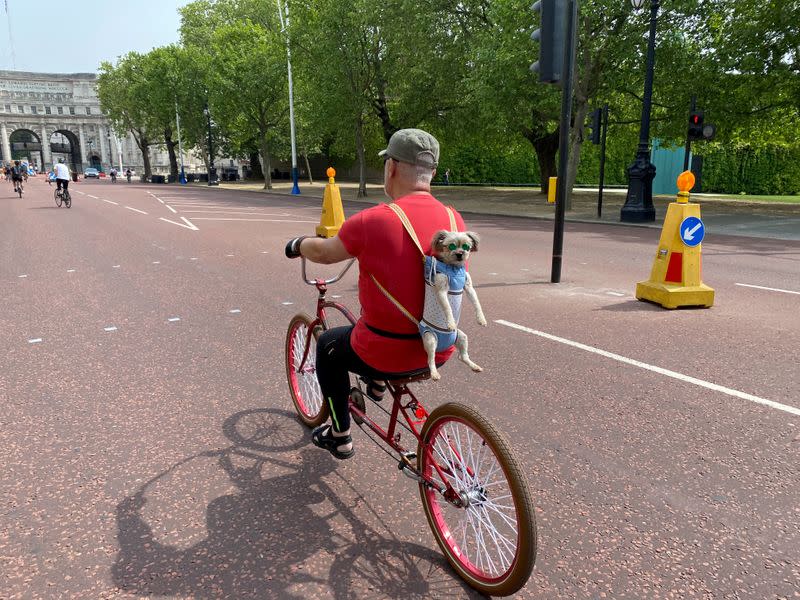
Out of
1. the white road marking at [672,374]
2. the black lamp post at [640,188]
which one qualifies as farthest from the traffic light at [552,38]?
the black lamp post at [640,188]

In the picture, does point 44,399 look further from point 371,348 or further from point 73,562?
point 371,348

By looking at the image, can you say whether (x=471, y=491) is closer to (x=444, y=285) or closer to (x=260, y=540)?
(x=444, y=285)

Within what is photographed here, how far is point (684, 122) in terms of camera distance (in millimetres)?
21359

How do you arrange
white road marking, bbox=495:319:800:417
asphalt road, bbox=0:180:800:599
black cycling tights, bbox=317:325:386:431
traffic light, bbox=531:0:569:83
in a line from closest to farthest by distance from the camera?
asphalt road, bbox=0:180:800:599 < black cycling tights, bbox=317:325:386:431 < white road marking, bbox=495:319:800:417 < traffic light, bbox=531:0:569:83

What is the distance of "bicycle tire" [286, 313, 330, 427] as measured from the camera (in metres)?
3.46

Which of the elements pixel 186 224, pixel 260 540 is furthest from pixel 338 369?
pixel 186 224

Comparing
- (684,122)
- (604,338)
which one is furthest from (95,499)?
(684,122)

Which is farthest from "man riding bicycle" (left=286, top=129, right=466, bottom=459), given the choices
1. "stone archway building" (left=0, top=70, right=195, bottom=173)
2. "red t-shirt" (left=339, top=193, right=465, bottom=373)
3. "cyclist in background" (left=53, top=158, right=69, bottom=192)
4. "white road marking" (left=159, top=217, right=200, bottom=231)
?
"stone archway building" (left=0, top=70, right=195, bottom=173)

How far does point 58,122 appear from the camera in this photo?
131 metres

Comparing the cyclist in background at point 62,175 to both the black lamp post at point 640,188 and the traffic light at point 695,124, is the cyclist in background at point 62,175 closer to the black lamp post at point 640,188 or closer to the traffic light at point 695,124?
the black lamp post at point 640,188

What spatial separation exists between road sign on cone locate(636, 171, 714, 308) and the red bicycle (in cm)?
499

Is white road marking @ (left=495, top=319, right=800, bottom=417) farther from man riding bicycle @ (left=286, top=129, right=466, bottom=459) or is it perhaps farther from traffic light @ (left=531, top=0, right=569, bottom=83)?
traffic light @ (left=531, top=0, right=569, bottom=83)

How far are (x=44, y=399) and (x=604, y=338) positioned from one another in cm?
467

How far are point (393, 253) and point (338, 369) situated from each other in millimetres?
753
